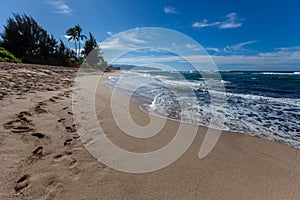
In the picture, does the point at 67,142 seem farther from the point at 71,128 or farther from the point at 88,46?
the point at 88,46

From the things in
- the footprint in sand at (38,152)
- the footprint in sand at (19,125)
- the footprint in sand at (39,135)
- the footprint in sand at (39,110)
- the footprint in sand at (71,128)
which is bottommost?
the footprint in sand at (38,152)

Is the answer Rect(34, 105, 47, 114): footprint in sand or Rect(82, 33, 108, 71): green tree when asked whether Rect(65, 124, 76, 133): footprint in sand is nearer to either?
Rect(34, 105, 47, 114): footprint in sand

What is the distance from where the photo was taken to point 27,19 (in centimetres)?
3081

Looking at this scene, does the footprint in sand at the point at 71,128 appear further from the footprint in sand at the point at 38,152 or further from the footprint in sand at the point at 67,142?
the footprint in sand at the point at 38,152

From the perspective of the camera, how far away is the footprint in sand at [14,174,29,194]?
148cm

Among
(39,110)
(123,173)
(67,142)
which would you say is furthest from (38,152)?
(39,110)

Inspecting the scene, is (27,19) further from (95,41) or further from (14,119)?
(14,119)

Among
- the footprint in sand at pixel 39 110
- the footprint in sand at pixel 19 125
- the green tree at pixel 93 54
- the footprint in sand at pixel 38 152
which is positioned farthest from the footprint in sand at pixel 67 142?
the green tree at pixel 93 54

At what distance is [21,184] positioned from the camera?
1.55 m

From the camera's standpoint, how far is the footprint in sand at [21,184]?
1.48m

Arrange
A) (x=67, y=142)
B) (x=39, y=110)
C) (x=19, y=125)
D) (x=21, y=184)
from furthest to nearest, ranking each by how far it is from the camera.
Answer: (x=39, y=110) → (x=19, y=125) → (x=67, y=142) → (x=21, y=184)

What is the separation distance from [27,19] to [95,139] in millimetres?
40011

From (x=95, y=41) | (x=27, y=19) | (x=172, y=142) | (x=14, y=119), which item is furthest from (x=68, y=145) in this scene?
(x=95, y=41)

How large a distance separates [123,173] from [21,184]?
3.36ft
